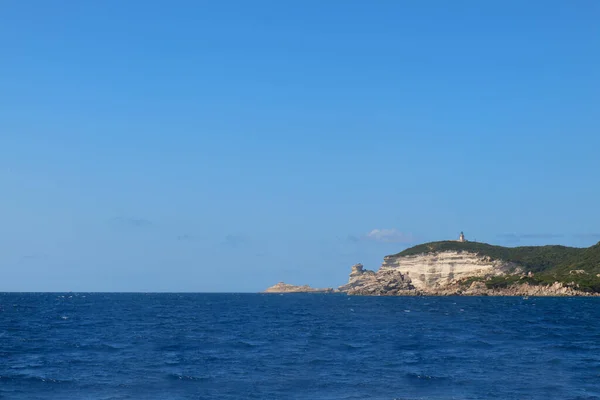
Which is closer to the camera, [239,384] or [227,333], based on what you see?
[239,384]

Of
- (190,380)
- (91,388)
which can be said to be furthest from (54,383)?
(190,380)

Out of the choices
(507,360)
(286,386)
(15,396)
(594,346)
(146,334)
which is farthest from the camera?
(146,334)

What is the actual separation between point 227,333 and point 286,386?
111 feet

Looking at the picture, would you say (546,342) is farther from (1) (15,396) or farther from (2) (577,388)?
(1) (15,396)

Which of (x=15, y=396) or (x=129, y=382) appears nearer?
(x=15, y=396)

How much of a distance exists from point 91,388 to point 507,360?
105 ft

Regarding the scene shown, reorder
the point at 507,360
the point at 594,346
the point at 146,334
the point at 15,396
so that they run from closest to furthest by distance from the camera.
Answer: the point at 15,396 → the point at 507,360 → the point at 594,346 → the point at 146,334

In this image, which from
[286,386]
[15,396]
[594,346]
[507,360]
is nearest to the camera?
→ [15,396]

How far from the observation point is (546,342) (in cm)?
6138

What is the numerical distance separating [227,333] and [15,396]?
36379 mm

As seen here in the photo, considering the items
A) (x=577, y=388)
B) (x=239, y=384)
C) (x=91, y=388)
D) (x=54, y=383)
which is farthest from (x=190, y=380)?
(x=577, y=388)

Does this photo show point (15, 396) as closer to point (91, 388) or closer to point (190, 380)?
point (91, 388)

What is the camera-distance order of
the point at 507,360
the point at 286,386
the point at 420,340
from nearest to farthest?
1. the point at 286,386
2. the point at 507,360
3. the point at 420,340

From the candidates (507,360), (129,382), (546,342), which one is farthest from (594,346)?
(129,382)
